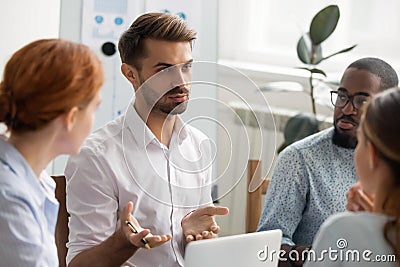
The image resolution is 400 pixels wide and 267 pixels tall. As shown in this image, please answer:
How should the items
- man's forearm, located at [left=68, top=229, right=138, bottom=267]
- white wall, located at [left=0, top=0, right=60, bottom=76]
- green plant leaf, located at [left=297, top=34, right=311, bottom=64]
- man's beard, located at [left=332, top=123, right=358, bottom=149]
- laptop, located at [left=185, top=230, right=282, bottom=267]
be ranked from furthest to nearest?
green plant leaf, located at [left=297, top=34, right=311, bottom=64] < white wall, located at [left=0, top=0, right=60, bottom=76] < man's beard, located at [left=332, top=123, right=358, bottom=149] < man's forearm, located at [left=68, top=229, right=138, bottom=267] < laptop, located at [left=185, top=230, right=282, bottom=267]

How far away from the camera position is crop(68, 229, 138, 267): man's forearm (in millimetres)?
1760

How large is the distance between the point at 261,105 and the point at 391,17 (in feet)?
4.37

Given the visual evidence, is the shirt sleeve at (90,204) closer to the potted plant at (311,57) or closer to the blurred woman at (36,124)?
the blurred woman at (36,124)

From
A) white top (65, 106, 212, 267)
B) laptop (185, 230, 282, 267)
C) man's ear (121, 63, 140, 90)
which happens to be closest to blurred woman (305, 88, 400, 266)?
laptop (185, 230, 282, 267)

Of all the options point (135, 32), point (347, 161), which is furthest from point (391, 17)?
point (135, 32)

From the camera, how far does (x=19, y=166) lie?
4.81 feet

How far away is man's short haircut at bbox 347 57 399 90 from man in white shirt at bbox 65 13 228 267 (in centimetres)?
46

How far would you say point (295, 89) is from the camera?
2.95m

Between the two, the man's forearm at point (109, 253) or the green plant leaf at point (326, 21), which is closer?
the man's forearm at point (109, 253)

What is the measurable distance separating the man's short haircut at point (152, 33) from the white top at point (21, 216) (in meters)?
Result: 0.57

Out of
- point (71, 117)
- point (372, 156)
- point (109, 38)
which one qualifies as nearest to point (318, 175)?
point (372, 156)

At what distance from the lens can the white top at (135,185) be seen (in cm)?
189

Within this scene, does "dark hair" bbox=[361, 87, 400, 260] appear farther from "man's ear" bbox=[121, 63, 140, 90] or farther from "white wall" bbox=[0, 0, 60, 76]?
"white wall" bbox=[0, 0, 60, 76]

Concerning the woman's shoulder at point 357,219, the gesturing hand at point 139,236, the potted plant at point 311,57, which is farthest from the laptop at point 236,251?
the potted plant at point 311,57
